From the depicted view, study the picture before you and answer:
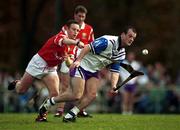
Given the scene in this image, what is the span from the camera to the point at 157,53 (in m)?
47.1

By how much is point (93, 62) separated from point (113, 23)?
26478 mm

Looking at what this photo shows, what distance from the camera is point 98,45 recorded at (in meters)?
18.8

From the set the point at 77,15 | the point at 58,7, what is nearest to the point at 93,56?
the point at 77,15

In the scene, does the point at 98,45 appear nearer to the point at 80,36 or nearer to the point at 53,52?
the point at 53,52

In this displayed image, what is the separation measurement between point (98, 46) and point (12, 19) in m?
27.1

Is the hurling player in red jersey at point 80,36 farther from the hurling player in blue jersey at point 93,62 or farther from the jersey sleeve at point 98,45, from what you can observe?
the jersey sleeve at point 98,45

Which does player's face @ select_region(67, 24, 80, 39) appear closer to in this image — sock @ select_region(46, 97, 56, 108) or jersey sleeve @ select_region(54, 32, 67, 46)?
jersey sleeve @ select_region(54, 32, 67, 46)

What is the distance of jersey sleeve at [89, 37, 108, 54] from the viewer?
1878 cm

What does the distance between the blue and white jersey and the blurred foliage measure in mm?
23656

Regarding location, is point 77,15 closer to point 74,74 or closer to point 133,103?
point 74,74

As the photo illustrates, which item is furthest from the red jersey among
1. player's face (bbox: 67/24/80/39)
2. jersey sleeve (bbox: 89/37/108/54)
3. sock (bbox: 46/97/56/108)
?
jersey sleeve (bbox: 89/37/108/54)

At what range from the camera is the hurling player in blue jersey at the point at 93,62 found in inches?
742

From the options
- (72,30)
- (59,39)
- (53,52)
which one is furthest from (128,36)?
(53,52)

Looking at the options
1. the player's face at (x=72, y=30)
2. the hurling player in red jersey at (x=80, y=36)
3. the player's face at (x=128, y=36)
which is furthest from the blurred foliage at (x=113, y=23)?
the player's face at (x=128, y=36)
